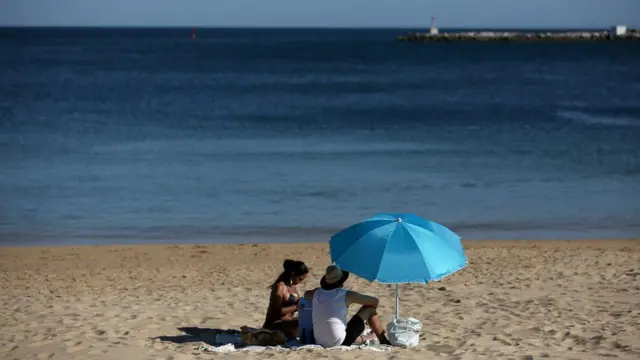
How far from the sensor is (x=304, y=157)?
29.8 meters

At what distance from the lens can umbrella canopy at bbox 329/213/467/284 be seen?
31.0ft

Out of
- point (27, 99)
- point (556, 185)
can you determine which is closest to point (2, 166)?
point (556, 185)

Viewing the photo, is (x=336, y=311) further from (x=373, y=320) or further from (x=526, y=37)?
(x=526, y=37)

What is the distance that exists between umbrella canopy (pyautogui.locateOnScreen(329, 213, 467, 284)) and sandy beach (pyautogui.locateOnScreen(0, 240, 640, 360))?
0.73 m

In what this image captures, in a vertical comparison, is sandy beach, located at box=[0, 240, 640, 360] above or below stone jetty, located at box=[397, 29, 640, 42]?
below

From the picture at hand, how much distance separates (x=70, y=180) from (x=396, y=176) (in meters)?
7.52

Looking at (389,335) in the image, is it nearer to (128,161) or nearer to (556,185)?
(556,185)

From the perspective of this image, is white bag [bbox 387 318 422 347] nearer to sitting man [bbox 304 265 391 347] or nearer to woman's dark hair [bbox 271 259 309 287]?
sitting man [bbox 304 265 391 347]

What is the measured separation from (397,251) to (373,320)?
712mm

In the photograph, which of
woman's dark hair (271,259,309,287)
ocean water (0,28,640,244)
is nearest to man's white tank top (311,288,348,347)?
woman's dark hair (271,259,309,287)

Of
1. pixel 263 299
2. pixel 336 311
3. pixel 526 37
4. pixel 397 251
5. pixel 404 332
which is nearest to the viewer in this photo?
pixel 397 251

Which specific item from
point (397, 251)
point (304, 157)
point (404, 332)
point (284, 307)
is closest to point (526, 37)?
point (304, 157)

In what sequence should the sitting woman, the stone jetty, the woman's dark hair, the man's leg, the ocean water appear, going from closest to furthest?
the man's leg → the woman's dark hair → the sitting woman → the ocean water → the stone jetty

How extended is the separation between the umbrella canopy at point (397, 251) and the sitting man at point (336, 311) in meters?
0.21
